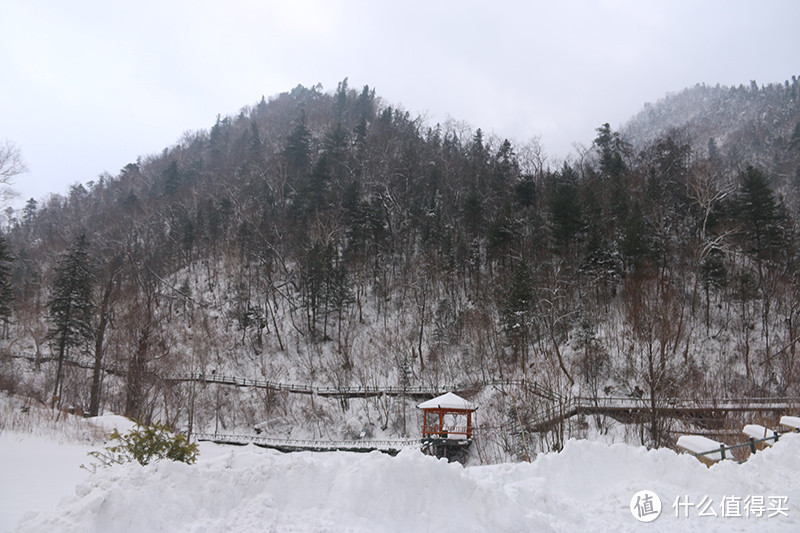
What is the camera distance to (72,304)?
1113 inches

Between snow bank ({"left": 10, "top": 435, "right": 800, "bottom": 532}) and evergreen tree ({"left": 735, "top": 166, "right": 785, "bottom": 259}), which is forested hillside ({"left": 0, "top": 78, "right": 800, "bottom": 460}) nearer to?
evergreen tree ({"left": 735, "top": 166, "right": 785, "bottom": 259})

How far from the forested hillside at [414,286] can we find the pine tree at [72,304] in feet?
0.50

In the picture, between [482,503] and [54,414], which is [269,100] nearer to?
[54,414]

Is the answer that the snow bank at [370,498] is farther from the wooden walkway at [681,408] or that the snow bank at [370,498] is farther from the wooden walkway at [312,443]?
the wooden walkway at [312,443]

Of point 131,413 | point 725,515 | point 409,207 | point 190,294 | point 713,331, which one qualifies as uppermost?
point 409,207

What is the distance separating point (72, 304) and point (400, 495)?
1243 inches

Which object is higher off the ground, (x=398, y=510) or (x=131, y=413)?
(x=398, y=510)

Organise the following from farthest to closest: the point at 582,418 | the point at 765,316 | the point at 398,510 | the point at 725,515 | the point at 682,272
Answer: the point at 682,272, the point at 765,316, the point at 582,418, the point at 725,515, the point at 398,510

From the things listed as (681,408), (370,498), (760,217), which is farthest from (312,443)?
(760,217)

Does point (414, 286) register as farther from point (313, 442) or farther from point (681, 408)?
point (681, 408)

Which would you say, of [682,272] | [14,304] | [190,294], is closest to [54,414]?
[190,294]

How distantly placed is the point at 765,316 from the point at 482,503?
1199 inches

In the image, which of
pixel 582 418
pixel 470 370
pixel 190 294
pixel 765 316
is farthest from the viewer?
pixel 190 294

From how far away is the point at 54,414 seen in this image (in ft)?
50.3
